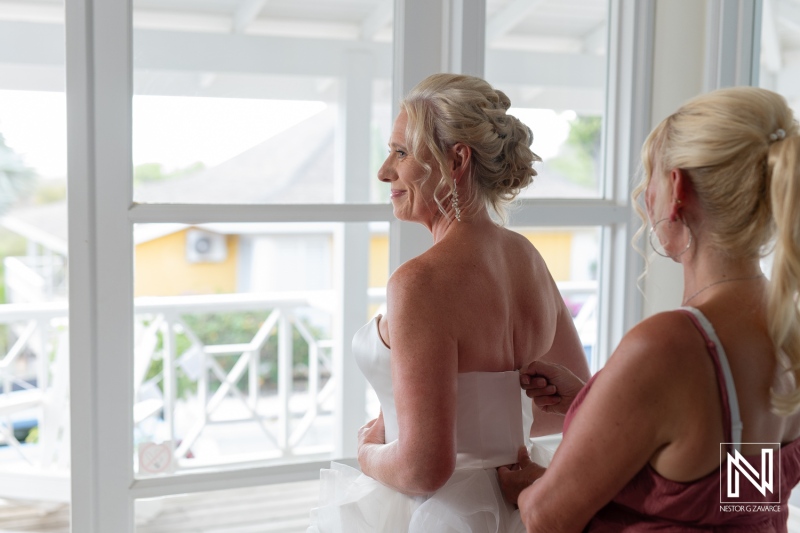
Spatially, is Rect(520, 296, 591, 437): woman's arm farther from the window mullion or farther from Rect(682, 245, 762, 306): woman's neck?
the window mullion

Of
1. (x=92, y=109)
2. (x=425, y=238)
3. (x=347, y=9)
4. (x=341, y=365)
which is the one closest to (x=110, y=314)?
(x=92, y=109)

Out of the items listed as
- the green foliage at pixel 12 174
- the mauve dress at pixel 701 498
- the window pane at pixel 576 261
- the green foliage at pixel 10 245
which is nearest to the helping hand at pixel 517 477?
the mauve dress at pixel 701 498

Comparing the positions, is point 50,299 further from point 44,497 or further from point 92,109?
point 92,109

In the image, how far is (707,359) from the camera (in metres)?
1.06

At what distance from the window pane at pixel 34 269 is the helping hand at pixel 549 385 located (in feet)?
4.16

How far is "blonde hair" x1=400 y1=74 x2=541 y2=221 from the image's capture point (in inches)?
58.8

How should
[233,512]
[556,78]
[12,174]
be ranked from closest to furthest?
[233,512] < [556,78] < [12,174]

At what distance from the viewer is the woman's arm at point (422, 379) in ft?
4.45

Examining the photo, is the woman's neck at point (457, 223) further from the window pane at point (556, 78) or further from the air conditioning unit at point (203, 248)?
the air conditioning unit at point (203, 248)

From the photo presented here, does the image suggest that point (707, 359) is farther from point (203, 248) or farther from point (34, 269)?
point (34, 269)

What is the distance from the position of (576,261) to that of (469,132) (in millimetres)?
1435

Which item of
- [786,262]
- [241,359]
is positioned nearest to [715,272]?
[786,262]

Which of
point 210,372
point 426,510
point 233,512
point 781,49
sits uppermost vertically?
point 781,49

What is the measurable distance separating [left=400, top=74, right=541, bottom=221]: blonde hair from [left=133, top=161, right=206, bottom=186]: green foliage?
2.21 feet
